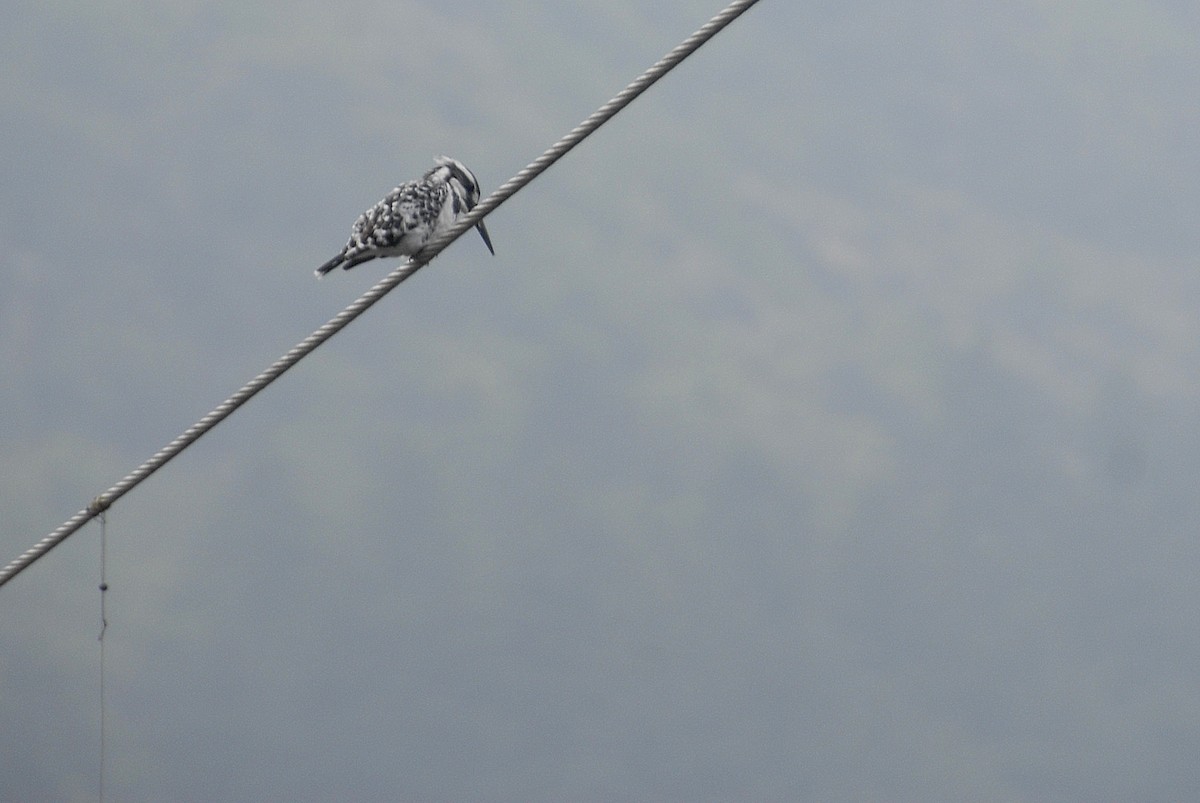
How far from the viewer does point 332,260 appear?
12.4 meters

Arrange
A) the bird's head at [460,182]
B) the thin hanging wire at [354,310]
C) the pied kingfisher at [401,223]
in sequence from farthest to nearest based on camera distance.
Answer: the bird's head at [460,182], the pied kingfisher at [401,223], the thin hanging wire at [354,310]

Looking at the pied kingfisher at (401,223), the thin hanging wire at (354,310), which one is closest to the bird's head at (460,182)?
the pied kingfisher at (401,223)

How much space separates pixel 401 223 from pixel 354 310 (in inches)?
154

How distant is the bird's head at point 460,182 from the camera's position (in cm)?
1310

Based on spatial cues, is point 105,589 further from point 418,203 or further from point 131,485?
point 418,203

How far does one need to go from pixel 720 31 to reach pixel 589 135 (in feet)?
2.81

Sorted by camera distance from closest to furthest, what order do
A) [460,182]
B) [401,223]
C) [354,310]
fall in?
[354,310] → [401,223] → [460,182]

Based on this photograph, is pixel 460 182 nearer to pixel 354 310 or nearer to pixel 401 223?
pixel 401 223

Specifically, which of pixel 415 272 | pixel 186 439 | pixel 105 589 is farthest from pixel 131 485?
pixel 415 272

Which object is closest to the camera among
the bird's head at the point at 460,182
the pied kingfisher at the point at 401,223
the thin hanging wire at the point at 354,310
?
the thin hanging wire at the point at 354,310

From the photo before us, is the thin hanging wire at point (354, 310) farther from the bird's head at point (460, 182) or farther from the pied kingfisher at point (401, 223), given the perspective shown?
the bird's head at point (460, 182)

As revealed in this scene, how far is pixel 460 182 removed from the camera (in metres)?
13.7

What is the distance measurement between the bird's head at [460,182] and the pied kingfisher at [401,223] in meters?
0.13

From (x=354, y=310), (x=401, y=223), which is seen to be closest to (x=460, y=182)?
(x=401, y=223)
